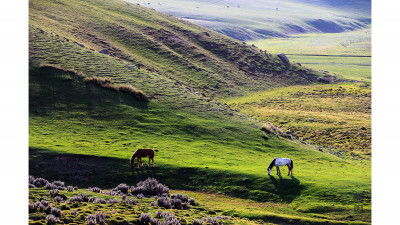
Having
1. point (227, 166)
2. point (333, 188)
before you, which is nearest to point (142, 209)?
point (227, 166)

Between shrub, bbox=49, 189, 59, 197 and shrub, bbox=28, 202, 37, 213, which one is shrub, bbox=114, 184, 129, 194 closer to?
shrub, bbox=49, 189, 59, 197

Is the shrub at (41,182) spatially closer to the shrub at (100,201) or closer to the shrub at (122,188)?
the shrub at (122,188)

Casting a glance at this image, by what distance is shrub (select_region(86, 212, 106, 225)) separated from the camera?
19038 millimetres

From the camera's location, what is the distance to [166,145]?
37.8m

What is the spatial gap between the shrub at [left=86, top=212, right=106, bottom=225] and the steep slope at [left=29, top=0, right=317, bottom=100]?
5514cm

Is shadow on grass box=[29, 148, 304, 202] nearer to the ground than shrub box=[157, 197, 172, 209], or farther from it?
farther from it

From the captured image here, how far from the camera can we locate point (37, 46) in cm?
5822

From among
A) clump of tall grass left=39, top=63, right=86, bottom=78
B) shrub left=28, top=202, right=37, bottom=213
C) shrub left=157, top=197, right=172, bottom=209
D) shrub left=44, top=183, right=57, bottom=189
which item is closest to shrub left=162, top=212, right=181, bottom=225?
shrub left=157, top=197, right=172, bottom=209

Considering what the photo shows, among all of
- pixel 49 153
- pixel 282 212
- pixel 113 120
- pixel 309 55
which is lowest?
pixel 282 212

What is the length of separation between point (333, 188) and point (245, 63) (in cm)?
7474

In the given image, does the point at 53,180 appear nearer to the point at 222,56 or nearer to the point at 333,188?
the point at 333,188

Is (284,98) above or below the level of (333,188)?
above

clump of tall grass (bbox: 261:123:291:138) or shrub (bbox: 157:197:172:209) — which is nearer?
shrub (bbox: 157:197:172:209)

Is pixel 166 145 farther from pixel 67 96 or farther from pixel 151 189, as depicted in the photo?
pixel 67 96
